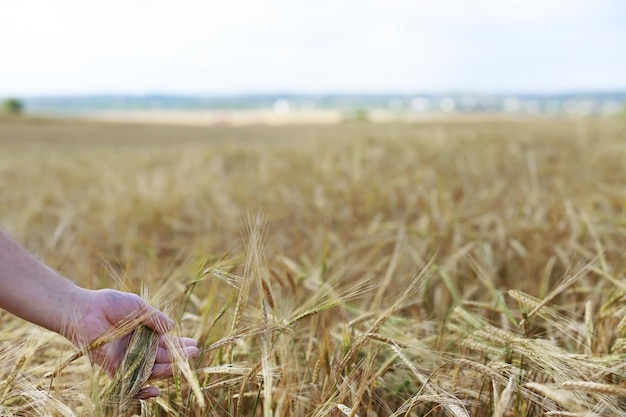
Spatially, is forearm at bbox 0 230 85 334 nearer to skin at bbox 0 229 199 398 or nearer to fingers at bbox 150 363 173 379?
skin at bbox 0 229 199 398

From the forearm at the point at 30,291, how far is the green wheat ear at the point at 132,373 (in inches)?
3.9

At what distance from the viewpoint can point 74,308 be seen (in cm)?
101

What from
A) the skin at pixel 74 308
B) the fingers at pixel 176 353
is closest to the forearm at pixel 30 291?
the skin at pixel 74 308

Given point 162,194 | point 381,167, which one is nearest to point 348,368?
point 162,194

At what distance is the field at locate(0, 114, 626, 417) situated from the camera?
1.00 meters

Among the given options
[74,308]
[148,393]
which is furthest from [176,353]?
[74,308]

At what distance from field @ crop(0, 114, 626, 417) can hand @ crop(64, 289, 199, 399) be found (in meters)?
0.04

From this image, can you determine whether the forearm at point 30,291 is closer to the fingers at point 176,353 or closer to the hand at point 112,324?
the hand at point 112,324

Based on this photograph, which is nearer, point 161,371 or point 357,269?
point 161,371

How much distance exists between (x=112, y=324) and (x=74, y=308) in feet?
0.20

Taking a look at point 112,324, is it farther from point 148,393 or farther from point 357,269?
point 357,269

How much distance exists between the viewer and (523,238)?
2.35 meters

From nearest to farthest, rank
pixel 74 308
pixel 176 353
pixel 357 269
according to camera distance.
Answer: pixel 176 353 < pixel 74 308 < pixel 357 269

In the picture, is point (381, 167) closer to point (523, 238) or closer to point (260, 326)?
point (523, 238)
